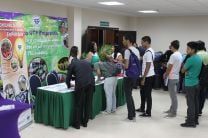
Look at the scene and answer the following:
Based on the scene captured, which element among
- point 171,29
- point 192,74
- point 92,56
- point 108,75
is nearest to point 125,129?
point 108,75

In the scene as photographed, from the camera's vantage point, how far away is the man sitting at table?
14.0ft

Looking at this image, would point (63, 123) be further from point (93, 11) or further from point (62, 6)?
point (93, 11)

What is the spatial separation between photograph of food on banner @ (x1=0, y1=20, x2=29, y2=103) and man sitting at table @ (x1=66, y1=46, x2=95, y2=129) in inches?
35.2

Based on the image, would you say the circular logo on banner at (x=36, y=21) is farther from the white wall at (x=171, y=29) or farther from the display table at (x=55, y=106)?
the white wall at (x=171, y=29)

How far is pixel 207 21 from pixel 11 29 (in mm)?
6914

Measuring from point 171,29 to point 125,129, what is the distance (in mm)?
6074

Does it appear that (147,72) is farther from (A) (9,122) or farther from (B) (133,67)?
(A) (9,122)

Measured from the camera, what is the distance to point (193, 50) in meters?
4.41

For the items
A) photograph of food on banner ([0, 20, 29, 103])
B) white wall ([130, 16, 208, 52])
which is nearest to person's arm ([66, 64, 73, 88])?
photograph of food on banner ([0, 20, 29, 103])

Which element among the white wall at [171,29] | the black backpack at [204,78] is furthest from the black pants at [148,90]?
the white wall at [171,29]

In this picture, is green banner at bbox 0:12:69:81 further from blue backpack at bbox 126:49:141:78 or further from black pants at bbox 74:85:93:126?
blue backpack at bbox 126:49:141:78

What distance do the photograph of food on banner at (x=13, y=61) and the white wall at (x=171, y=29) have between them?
6.33m

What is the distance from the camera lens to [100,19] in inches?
341

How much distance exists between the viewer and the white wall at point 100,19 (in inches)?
316
